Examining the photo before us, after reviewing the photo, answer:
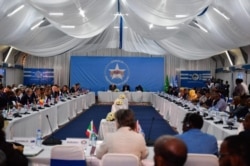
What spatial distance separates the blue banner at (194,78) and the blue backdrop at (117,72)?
49.8 inches

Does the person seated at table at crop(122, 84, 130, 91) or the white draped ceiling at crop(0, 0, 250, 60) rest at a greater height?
the white draped ceiling at crop(0, 0, 250, 60)

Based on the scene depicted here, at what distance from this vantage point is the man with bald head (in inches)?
73.5

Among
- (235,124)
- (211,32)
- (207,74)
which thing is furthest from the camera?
(207,74)

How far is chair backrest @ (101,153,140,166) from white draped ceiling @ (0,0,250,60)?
4323 mm

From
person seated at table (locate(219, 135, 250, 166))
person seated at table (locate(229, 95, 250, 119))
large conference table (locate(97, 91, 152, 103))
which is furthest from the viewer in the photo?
large conference table (locate(97, 91, 152, 103))

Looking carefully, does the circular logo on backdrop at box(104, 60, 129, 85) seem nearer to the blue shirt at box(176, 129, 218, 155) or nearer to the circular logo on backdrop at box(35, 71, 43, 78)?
the circular logo on backdrop at box(35, 71, 43, 78)

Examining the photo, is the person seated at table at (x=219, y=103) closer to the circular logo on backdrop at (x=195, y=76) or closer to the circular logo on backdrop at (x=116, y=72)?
the circular logo on backdrop at (x=195, y=76)

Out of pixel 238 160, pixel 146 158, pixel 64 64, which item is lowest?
pixel 146 158

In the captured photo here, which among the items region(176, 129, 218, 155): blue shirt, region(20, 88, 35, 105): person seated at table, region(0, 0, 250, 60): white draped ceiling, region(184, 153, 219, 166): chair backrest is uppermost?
region(0, 0, 250, 60): white draped ceiling

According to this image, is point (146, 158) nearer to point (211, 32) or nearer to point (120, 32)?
point (211, 32)

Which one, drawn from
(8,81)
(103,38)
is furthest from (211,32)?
(8,81)

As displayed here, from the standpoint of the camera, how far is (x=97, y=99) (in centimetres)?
1977

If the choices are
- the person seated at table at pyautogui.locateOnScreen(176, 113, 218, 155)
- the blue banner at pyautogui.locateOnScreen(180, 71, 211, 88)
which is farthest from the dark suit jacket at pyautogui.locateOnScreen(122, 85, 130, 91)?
the person seated at table at pyautogui.locateOnScreen(176, 113, 218, 155)

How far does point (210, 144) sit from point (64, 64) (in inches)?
740
